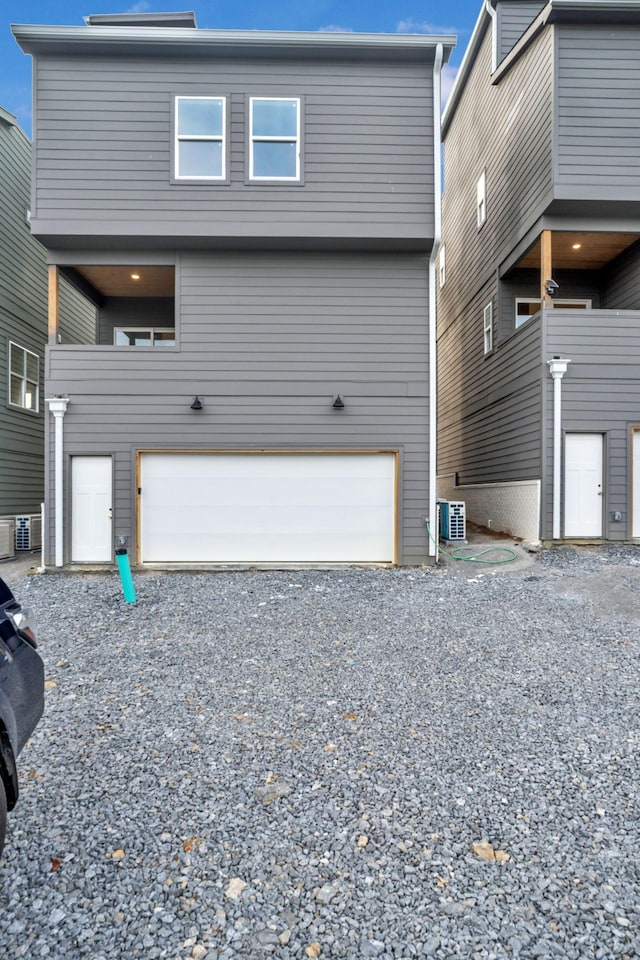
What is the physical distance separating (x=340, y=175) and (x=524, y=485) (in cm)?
584

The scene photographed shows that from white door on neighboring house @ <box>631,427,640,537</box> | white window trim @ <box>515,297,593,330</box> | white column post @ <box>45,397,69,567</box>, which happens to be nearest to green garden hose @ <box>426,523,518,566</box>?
white door on neighboring house @ <box>631,427,640,537</box>

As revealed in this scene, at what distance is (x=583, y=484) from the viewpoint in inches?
317

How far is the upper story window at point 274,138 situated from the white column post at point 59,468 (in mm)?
4520

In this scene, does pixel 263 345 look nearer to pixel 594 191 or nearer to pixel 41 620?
pixel 41 620

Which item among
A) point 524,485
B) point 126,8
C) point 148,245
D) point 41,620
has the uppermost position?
point 126,8

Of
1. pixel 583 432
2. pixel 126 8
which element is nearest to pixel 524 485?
→ pixel 583 432

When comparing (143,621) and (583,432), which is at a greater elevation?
(583,432)

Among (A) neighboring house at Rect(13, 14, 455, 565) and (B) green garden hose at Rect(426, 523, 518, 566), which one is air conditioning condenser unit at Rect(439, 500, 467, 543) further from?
(A) neighboring house at Rect(13, 14, 455, 565)

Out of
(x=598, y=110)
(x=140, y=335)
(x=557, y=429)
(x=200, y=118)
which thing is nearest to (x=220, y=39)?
(x=200, y=118)

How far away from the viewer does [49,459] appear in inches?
293

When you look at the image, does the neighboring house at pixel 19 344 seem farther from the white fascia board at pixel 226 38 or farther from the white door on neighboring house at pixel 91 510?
the white fascia board at pixel 226 38

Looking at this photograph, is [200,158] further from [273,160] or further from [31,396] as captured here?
[31,396]

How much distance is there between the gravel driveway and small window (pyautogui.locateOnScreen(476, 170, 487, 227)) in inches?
386

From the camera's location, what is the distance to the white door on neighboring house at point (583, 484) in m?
8.00
